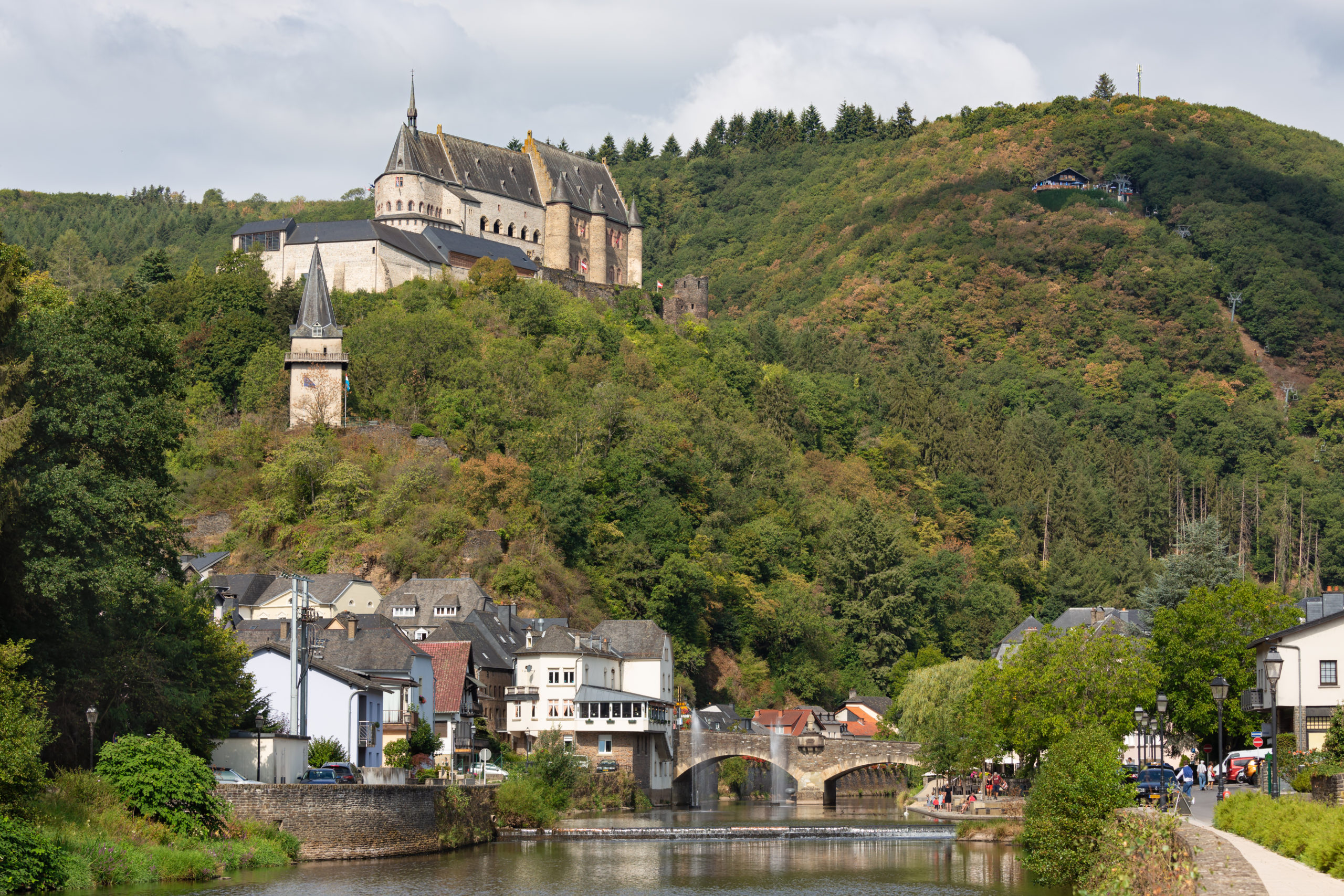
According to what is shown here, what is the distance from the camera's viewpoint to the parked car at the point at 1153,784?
38531 millimetres

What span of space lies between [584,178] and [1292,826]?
126215 millimetres

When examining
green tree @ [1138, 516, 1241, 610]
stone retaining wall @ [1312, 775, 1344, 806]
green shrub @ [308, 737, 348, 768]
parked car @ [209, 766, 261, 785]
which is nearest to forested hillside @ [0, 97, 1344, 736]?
green tree @ [1138, 516, 1241, 610]

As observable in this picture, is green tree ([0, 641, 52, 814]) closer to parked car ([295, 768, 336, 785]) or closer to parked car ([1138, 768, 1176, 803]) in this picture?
parked car ([295, 768, 336, 785])

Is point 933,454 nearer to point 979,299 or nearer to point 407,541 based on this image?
point 979,299

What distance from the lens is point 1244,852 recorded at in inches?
1050

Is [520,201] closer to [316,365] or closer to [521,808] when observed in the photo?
[316,365]

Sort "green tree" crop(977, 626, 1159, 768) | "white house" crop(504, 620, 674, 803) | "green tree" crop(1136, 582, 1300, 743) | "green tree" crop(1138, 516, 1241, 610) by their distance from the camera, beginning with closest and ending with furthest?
"green tree" crop(977, 626, 1159, 768) → "green tree" crop(1136, 582, 1300, 743) → "green tree" crop(1138, 516, 1241, 610) → "white house" crop(504, 620, 674, 803)

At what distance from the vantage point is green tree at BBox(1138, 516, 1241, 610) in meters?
76.9

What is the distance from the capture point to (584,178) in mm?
148000

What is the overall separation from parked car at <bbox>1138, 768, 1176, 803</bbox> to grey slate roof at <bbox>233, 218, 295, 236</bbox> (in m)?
89.3

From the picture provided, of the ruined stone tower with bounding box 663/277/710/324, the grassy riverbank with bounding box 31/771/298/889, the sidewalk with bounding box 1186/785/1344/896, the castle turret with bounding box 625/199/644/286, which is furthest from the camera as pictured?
the ruined stone tower with bounding box 663/277/710/324

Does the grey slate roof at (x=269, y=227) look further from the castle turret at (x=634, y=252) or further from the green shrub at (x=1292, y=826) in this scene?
the green shrub at (x=1292, y=826)

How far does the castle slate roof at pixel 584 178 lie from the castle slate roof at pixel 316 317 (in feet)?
145

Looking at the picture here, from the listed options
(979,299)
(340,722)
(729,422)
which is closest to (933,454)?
(729,422)
